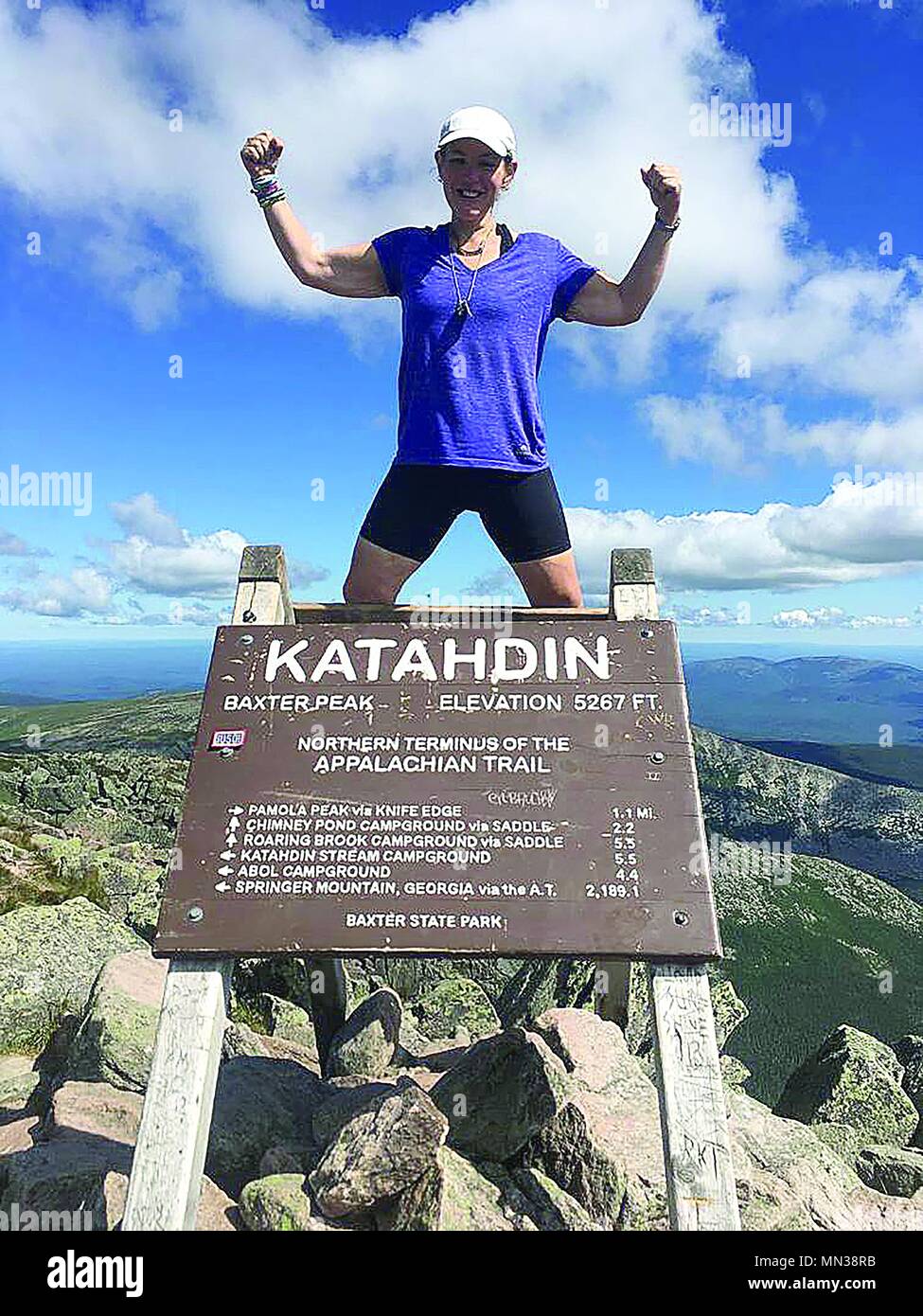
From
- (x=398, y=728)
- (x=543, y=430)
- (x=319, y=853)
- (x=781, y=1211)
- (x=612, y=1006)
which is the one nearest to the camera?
(x=319, y=853)

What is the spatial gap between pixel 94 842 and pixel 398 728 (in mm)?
18137

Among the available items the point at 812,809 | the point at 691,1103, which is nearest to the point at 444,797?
the point at 691,1103

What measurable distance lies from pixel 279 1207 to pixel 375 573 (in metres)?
3.90

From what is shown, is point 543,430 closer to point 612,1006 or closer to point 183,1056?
point 183,1056

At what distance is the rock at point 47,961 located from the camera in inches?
325

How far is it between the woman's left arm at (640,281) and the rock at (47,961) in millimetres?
7732

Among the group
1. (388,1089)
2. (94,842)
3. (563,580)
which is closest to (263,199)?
(563,580)

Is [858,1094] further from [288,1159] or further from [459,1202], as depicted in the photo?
[288,1159]

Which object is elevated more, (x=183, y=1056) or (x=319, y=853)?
(x=319, y=853)

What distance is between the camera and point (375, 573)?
609cm

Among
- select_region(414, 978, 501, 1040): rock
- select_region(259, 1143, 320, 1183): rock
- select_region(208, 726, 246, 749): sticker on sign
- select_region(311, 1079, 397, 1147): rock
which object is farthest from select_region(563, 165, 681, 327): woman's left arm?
select_region(414, 978, 501, 1040): rock

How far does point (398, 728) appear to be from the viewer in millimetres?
4734

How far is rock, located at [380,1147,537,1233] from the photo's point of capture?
15.3 feet

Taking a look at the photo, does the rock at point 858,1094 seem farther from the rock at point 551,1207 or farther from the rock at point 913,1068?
the rock at point 551,1207
